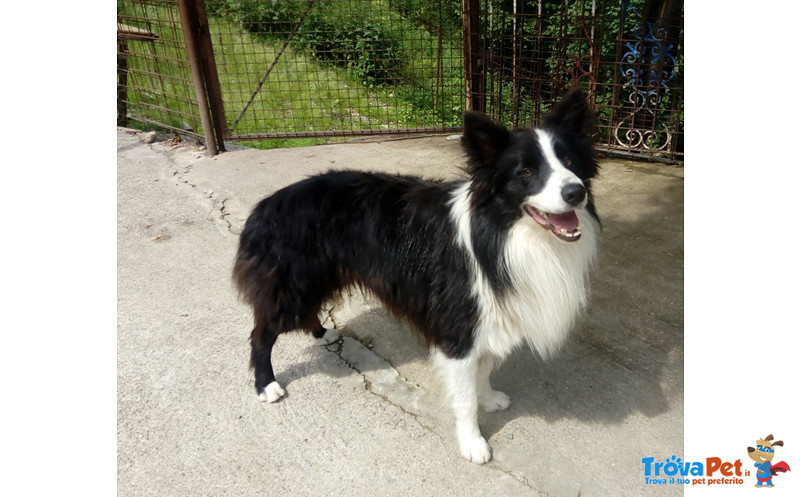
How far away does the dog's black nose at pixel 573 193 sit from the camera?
2033 millimetres

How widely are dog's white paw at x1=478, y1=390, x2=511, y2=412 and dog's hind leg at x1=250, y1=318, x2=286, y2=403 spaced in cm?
114

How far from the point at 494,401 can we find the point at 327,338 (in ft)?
3.85

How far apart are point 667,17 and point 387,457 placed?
5.33 metres

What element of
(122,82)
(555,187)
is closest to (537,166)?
(555,187)

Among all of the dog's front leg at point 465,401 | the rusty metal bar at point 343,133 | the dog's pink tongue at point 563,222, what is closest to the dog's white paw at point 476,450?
the dog's front leg at point 465,401

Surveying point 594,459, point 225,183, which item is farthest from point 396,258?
point 225,183

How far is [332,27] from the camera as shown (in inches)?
257

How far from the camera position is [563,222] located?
2166mm

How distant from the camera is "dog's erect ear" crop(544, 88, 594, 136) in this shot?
2318mm

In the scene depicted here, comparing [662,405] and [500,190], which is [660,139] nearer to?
[662,405]
